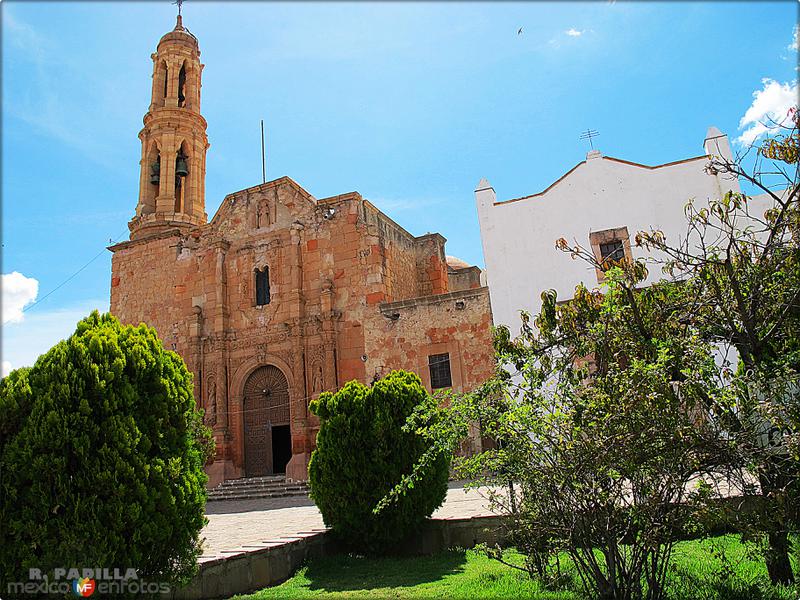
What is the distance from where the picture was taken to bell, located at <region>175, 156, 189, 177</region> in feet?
80.3

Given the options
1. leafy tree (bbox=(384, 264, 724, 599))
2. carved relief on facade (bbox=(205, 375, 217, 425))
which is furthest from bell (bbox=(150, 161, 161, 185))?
leafy tree (bbox=(384, 264, 724, 599))

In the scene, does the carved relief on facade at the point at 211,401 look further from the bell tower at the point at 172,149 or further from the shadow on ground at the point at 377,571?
the shadow on ground at the point at 377,571

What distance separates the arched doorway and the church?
4cm

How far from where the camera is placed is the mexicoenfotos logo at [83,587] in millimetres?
4531

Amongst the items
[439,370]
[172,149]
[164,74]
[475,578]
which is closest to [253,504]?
[439,370]

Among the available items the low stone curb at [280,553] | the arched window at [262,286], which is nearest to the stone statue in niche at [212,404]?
the arched window at [262,286]

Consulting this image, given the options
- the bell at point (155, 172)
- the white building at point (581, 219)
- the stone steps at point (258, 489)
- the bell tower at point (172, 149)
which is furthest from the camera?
the bell at point (155, 172)

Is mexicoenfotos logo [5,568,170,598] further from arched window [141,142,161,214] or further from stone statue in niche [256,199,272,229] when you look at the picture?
arched window [141,142,161,214]

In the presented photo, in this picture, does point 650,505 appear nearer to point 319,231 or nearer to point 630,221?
point 630,221

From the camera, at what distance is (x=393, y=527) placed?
298 inches

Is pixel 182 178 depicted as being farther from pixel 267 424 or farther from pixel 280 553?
pixel 280 553

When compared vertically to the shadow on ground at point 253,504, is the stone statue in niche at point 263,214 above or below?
above

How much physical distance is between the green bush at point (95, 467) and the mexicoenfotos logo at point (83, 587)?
108mm

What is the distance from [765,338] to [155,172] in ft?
79.2
